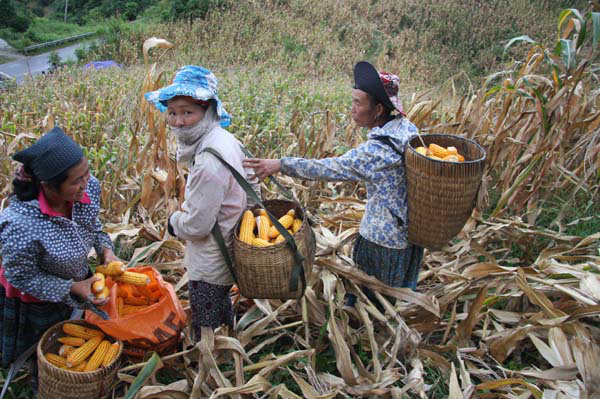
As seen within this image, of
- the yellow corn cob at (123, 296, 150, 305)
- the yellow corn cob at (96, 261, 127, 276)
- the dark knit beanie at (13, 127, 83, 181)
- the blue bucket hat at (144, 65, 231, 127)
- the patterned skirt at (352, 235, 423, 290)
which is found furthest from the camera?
the patterned skirt at (352, 235, 423, 290)

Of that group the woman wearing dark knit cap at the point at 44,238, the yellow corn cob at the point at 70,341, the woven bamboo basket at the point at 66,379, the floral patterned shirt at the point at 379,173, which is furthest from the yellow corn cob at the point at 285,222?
the yellow corn cob at the point at 70,341

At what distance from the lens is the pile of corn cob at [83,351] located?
212 centimetres

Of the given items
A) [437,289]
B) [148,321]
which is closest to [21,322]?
[148,321]

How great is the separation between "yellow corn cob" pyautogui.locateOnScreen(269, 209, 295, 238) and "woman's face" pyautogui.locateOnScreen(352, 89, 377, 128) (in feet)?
1.87

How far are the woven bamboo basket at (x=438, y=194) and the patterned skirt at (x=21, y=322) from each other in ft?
5.92

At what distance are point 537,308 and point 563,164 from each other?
1.50 metres

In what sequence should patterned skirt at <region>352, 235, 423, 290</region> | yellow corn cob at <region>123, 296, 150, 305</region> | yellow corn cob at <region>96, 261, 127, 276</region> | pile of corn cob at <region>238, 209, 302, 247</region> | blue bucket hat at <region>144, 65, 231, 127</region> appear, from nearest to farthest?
blue bucket hat at <region>144, 65, 231, 127</region>, pile of corn cob at <region>238, 209, 302, 247</region>, yellow corn cob at <region>96, 261, 127, 276</region>, yellow corn cob at <region>123, 296, 150, 305</region>, patterned skirt at <region>352, 235, 423, 290</region>

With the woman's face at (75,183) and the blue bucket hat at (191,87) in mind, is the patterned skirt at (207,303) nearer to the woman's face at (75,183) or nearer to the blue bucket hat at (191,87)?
the woman's face at (75,183)

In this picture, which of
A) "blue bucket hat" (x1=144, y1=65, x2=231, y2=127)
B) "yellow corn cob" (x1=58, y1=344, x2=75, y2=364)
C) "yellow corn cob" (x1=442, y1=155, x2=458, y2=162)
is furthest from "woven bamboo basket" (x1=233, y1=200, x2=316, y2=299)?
"yellow corn cob" (x1=58, y1=344, x2=75, y2=364)

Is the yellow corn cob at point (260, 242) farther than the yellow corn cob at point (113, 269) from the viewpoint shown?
No

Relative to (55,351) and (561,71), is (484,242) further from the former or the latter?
(55,351)

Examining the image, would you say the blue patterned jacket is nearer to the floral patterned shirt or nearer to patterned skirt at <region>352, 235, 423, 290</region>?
the floral patterned shirt

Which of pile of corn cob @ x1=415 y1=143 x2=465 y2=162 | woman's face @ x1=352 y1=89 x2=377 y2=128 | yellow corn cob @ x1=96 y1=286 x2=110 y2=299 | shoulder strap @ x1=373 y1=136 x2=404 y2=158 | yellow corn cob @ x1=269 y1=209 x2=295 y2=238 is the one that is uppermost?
woman's face @ x1=352 y1=89 x2=377 y2=128

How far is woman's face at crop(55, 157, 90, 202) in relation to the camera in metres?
1.91
